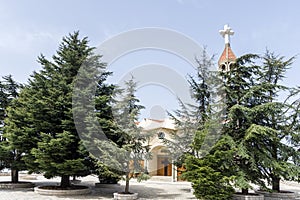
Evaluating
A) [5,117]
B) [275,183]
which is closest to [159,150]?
[275,183]

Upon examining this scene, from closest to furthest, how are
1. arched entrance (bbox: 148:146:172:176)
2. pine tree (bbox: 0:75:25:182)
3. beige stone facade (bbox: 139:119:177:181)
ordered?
1. pine tree (bbox: 0:75:25:182)
2. beige stone facade (bbox: 139:119:177:181)
3. arched entrance (bbox: 148:146:172:176)

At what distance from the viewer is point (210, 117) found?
1454cm

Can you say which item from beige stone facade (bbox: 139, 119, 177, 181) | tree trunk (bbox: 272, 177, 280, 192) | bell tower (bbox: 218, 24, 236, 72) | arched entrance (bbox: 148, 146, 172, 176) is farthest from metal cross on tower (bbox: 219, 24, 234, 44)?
arched entrance (bbox: 148, 146, 172, 176)

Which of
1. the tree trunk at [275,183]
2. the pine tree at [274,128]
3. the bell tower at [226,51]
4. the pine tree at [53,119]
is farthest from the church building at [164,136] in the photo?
the tree trunk at [275,183]

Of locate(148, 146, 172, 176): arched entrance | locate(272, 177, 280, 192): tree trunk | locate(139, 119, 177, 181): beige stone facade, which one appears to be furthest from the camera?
locate(148, 146, 172, 176): arched entrance

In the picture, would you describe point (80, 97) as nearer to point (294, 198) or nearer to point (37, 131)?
point (37, 131)

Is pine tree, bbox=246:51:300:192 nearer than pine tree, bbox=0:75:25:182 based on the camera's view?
Yes

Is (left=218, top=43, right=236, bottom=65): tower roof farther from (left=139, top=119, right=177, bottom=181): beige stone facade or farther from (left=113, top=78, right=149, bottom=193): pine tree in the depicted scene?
(left=113, top=78, right=149, bottom=193): pine tree

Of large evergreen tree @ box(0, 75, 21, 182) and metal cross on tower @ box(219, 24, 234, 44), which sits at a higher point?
metal cross on tower @ box(219, 24, 234, 44)

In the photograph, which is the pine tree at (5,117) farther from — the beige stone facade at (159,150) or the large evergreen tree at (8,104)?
the beige stone facade at (159,150)

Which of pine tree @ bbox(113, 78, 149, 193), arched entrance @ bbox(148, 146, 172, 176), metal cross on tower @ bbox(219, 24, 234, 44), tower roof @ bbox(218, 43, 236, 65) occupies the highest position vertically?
metal cross on tower @ bbox(219, 24, 234, 44)

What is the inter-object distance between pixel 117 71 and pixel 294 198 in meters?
13.0

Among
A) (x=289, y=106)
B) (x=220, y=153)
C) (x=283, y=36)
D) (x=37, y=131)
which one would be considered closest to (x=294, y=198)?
(x=289, y=106)

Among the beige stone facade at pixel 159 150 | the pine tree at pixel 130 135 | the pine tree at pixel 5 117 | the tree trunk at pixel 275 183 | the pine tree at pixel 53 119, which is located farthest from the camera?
the beige stone facade at pixel 159 150
